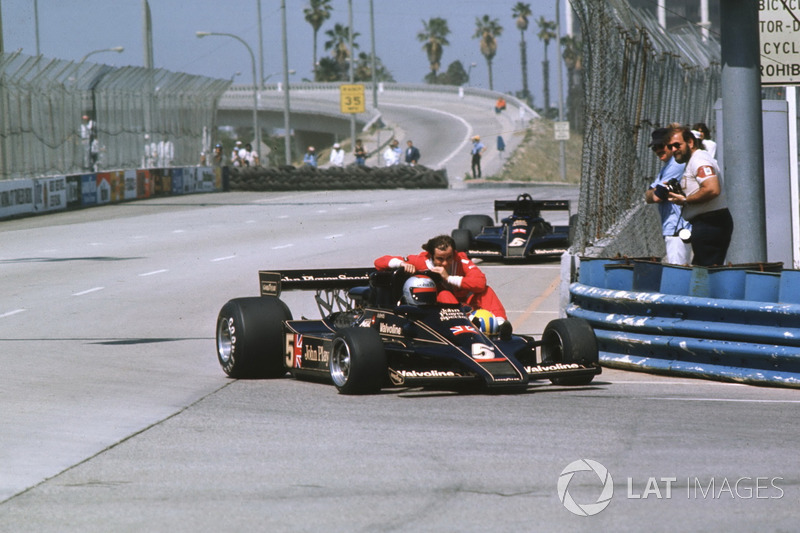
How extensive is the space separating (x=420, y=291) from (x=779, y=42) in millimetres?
4864

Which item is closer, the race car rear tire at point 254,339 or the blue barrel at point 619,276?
the race car rear tire at point 254,339

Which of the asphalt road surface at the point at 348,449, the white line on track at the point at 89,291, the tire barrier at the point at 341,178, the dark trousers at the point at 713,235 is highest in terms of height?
the tire barrier at the point at 341,178

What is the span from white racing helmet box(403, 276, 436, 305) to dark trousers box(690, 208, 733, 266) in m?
2.41

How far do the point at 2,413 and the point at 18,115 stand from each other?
2443cm

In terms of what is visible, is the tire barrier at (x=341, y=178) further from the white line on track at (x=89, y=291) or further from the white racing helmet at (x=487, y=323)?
the white racing helmet at (x=487, y=323)

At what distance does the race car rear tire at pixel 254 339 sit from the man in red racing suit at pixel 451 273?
2.85 ft

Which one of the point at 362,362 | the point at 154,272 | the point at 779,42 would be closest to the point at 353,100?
the point at 154,272

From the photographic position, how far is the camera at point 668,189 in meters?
10.1

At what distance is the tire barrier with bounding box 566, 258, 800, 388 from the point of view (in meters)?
8.55

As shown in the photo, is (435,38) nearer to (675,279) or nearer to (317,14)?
(317,14)

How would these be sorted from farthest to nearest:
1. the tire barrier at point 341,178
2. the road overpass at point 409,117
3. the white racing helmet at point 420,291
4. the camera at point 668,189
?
the road overpass at point 409,117 → the tire barrier at point 341,178 → the camera at point 668,189 → the white racing helmet at point 420,291

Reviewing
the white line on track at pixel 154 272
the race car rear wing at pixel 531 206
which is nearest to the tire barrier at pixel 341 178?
the race car rear wing at pixel 531 206

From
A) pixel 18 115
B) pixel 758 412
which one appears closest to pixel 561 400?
pixel 758 412

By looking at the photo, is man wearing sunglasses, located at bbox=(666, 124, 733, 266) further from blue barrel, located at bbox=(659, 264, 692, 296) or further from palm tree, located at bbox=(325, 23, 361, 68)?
palm tree, located at bbox=(325, 23, 361, 68)
